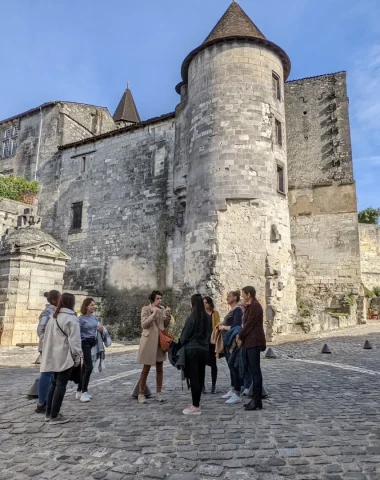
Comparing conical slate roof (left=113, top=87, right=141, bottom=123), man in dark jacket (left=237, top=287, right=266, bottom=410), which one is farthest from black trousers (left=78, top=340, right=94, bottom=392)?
conical slate roof (left=113, top=87, right=141, bottom=123)

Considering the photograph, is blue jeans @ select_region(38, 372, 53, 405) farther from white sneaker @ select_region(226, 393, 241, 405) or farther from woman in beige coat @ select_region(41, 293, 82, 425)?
white sneaker @ select_region(226, 393, 241, 405)

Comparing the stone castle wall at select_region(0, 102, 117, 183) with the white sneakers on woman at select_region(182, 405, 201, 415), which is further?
the stone castle wall at select_region(0, 102, 117, 183)

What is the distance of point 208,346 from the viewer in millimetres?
5242

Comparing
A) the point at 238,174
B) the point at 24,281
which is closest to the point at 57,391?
the point at 24,281

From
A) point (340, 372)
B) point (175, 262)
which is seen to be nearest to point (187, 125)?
point (175, 262)

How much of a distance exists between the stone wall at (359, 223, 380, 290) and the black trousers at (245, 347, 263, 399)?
27.7 meters

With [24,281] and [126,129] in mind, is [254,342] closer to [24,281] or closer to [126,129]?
[24,281]

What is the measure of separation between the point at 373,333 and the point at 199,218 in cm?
743

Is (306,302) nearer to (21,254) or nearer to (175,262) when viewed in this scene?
(175,262)

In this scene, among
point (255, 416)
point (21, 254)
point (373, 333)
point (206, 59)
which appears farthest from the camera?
point (206, 59)

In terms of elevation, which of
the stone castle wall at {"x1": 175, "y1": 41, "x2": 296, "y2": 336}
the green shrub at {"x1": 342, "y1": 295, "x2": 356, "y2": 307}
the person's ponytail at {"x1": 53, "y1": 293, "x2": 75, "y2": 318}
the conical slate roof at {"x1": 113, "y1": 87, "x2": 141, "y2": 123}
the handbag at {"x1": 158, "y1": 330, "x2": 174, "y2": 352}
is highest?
the conical slate roof at {"x1": 113, "y1": 87, "x2": 141, "y2": 123}

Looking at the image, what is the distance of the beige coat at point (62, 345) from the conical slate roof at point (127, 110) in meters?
32.9

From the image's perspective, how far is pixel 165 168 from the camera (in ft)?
65.9

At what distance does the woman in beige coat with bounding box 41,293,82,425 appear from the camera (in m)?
4.77
